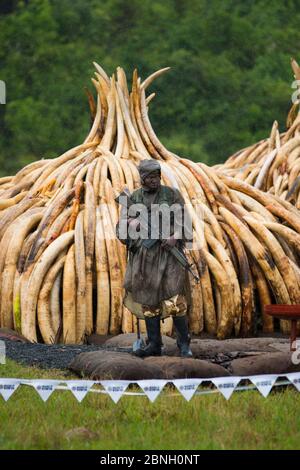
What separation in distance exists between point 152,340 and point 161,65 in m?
16.9

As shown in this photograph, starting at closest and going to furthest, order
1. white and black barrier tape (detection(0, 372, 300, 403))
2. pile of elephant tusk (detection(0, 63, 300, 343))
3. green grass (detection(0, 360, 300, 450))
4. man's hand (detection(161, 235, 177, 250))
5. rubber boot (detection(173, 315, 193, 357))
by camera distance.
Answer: green grass (detection(0, 360, 300, 450)) → white and black barrier tape (detection(0, 372, 300, 403)) → man's hand (detection(161, 235, 177, 250)) → rubber boot (detection(173, 315, 193, 357)) → pile of elephant tusk (detection(0, 63, 300, 343))

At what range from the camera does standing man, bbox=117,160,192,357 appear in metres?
10.1

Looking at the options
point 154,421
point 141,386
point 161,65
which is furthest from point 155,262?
point 161,65

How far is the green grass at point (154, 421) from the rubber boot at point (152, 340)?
1375mm

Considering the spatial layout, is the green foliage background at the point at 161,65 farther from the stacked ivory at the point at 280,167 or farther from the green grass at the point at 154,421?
the green grass at the point at 154,421

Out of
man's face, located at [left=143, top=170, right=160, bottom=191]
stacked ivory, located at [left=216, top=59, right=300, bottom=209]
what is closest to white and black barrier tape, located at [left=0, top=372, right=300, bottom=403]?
man's face, located at [left=143, top=170, right=160, bottom=191]

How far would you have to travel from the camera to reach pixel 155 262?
10203mm

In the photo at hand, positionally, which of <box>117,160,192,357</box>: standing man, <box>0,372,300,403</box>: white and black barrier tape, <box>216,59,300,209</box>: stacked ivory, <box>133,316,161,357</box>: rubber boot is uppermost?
<box>216,59,300,209</box>: stacked ivory

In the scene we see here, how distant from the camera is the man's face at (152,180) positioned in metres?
10.2

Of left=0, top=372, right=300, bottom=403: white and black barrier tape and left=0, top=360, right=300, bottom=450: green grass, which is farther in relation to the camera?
left=0, top=372, right=300, bottom=403: white and black barrier tape

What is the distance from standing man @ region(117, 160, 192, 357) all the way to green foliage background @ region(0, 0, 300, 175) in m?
15.1

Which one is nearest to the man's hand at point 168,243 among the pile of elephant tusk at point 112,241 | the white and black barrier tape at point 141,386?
the white and black barrier tape at point 141,386

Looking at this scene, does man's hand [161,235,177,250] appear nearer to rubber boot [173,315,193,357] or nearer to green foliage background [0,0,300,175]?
rubber boot [173,315,193,357]

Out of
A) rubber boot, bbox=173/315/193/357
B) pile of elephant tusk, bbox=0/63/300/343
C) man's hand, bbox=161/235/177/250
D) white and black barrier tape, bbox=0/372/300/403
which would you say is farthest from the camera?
pile of elephant tusk, bbox=0/63/300/343
